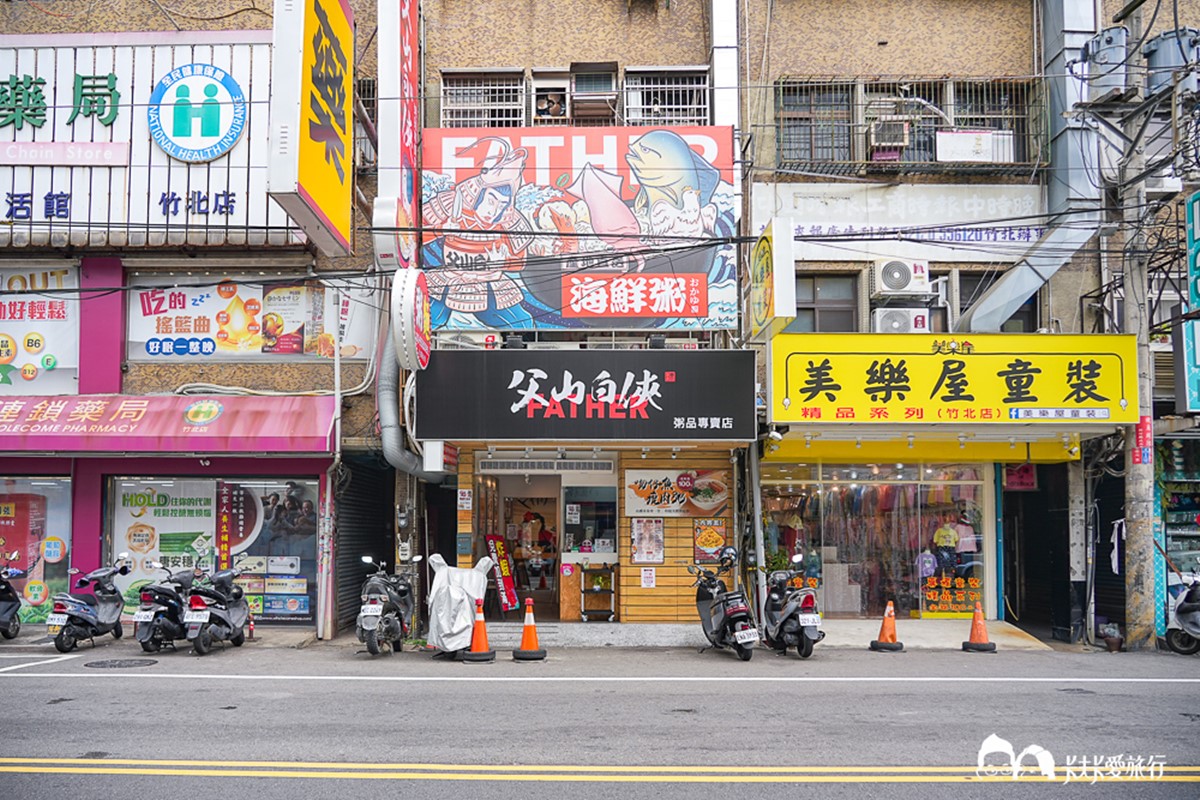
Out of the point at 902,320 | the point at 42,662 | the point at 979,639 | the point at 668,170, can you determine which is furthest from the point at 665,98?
the point at 42,662

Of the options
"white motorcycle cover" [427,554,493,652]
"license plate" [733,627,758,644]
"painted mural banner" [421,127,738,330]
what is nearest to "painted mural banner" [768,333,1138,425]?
"painted mural banner" [421,127,738,330]

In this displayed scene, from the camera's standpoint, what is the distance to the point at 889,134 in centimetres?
1630

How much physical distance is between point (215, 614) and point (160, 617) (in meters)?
0.70

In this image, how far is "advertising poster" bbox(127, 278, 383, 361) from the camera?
16.1m

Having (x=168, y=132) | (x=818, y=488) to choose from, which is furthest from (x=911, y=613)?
(x=168, y=132)

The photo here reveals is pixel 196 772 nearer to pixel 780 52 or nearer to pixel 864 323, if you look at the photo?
pixel 864 323

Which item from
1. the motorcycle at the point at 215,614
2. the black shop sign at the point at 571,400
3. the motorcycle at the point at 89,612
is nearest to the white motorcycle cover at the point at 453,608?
the black shop sign at the point at 571,400

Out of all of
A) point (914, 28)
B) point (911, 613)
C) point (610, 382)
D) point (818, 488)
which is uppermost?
point (914, 28)

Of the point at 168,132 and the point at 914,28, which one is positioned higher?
the point at 914,28

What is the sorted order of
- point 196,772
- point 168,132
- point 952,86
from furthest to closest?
point 952,86, point 168,132, point 196,772

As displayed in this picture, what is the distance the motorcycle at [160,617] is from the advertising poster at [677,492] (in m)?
6.72

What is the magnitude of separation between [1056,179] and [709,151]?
5935mm

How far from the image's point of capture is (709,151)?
1578cm

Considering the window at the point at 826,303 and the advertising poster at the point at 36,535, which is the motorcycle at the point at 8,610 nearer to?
the advertising poster at the point at 36,535
